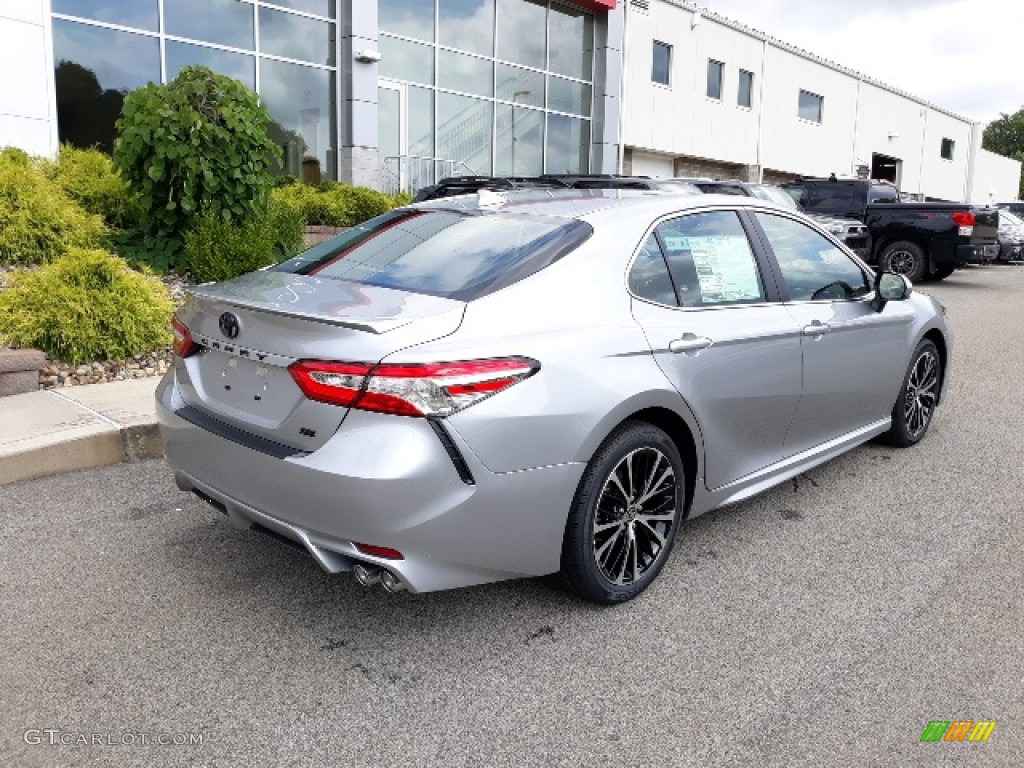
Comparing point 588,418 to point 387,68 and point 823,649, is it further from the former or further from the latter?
point 387,68

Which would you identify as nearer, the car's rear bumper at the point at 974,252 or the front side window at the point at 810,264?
the front side window at the point at 810,264

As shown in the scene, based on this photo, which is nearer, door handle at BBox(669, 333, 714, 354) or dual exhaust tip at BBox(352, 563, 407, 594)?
dual exhaust tip at BBox(352, 563, 407, 594)

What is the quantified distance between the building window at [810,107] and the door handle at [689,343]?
32.6m

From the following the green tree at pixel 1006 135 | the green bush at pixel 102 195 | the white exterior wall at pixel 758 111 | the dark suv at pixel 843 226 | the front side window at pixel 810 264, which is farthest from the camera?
the green tree at pixel 1006 135

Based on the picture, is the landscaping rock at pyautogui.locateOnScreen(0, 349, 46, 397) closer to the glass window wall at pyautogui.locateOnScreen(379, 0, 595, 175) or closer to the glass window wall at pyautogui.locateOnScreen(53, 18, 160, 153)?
the glass window wall at pyautogui.locateOnScreen(53, 18, 160, 153)

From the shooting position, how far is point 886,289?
4.90 m

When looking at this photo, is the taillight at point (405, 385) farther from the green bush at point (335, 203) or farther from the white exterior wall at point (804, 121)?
the white exterior wall at point (804, 121)

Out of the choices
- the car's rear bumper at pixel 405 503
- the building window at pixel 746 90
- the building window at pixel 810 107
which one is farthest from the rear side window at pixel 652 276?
the building window at pixel 810 107

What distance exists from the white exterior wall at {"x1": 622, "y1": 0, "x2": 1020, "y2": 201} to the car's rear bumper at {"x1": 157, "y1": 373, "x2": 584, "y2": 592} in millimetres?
24054

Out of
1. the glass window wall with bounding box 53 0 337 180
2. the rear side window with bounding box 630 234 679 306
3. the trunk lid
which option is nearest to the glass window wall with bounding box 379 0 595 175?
the glass window wall with bounding box 53 0 337 180

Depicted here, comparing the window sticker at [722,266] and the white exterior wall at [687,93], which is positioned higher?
the white exterior wall at [687,93]

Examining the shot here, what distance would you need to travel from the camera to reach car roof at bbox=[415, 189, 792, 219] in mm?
3750

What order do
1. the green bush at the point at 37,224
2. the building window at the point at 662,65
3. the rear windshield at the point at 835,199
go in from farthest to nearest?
the building window at the point at 662,65 → the rear windshield at the point at 835,199 → the green bush at the point at 37,224

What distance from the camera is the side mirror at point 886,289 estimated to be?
486 cm
